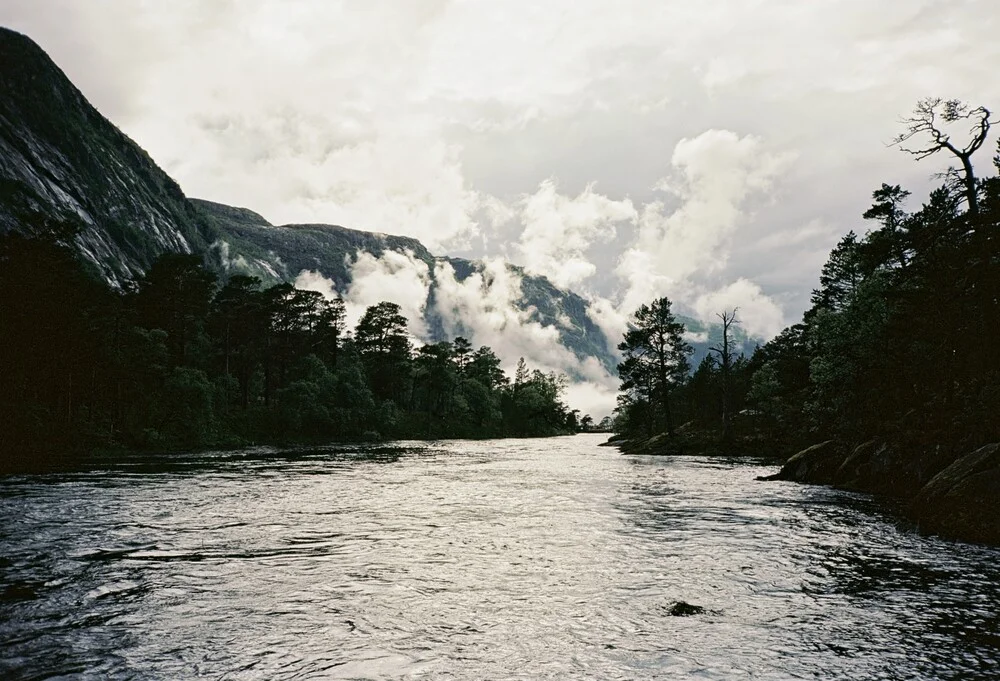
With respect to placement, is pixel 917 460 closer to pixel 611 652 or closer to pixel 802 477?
pixel 802 477

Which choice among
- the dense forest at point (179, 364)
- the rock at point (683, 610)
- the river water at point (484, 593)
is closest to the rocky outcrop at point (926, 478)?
the river water at point (484, 593)

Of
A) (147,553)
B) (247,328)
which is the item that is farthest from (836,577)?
(247,328)

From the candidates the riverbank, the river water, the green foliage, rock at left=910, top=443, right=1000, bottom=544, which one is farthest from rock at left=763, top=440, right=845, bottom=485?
the green foliage

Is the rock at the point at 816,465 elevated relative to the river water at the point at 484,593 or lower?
elevated

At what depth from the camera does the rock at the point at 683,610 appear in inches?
437

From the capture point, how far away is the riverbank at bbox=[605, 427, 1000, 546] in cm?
1898

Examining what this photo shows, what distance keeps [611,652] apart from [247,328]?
356 feet

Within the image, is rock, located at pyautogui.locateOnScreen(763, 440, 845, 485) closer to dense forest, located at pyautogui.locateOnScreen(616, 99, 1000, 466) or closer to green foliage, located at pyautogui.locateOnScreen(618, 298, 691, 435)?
dense forest, located at pyautogui.locateOnScreen(616, 99, 1000, 466)

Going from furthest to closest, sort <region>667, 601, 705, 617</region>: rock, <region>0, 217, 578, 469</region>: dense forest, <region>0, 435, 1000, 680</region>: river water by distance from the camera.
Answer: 1. <region>0, 217, 578, 469</region>: dense forest
2. <region>667, 601, 705, 617</region>: rock
3. <region>0, 435, 1000, 680</region>: river water

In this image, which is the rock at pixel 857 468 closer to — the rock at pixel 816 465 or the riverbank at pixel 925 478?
the riverbank at pixel 925 478

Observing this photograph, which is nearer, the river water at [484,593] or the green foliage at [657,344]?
the river water at [484,593]

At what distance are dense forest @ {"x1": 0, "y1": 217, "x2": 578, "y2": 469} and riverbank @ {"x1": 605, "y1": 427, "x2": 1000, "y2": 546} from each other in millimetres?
55595

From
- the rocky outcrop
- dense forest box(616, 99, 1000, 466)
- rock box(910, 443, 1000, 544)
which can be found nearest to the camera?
rock box(910, 443, 1000, 544)

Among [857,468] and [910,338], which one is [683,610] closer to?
[857,468]
